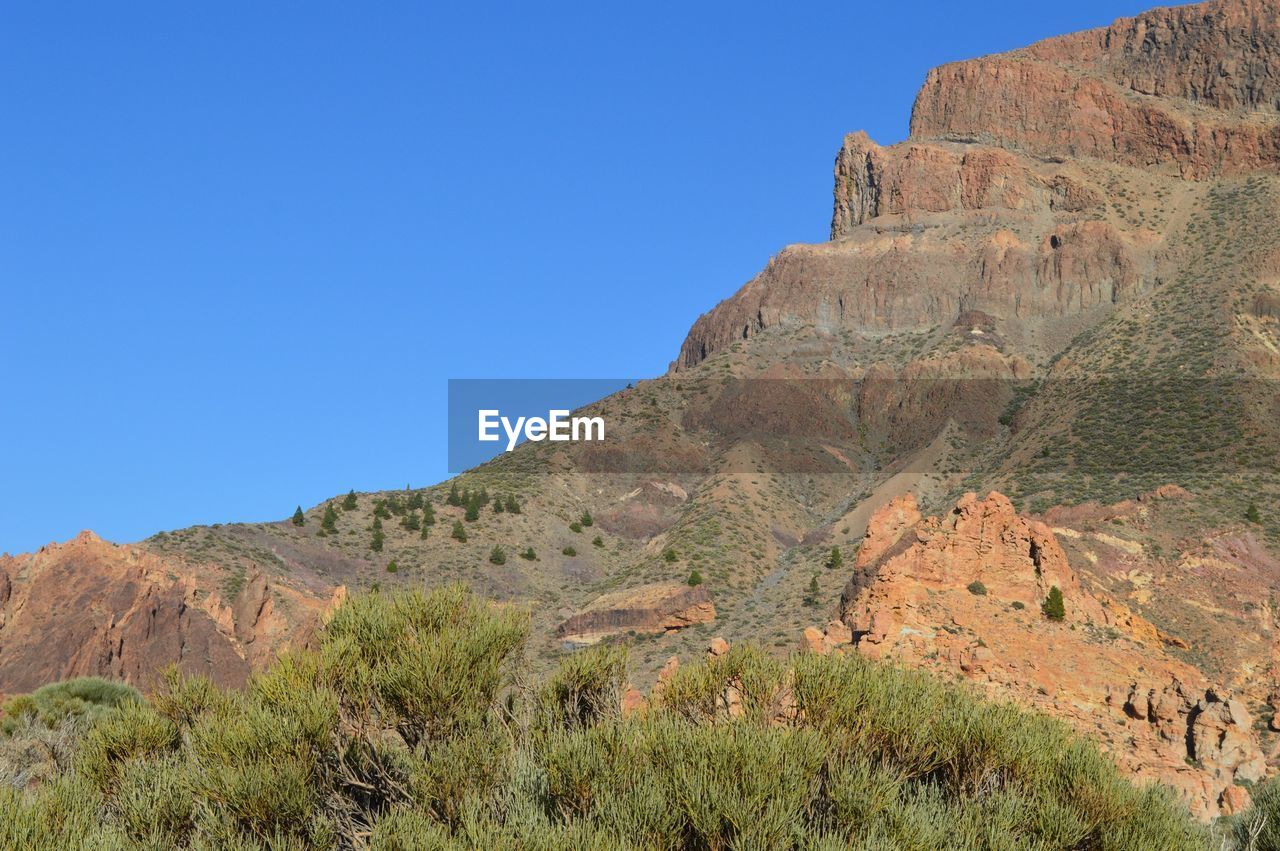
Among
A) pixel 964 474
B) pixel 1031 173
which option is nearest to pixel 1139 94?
pixel 1031 173

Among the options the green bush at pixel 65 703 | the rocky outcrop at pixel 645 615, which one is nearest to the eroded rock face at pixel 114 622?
the green bush at pixel 65 703

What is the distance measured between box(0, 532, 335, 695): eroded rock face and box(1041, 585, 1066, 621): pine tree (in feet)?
92.4

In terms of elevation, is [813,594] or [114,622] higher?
[114,622]

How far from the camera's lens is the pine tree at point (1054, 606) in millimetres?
40219

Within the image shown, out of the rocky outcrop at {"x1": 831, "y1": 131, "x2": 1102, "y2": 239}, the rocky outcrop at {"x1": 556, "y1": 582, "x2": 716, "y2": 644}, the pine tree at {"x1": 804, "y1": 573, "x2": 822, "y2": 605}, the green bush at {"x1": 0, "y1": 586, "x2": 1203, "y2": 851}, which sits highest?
the rocky outcrop at {"x1": 831, "y1": 131, "x2": 1102, "y2": 239}

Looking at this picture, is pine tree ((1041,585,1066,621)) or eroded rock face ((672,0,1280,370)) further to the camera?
eroded rock face ((672,0,1280,370))

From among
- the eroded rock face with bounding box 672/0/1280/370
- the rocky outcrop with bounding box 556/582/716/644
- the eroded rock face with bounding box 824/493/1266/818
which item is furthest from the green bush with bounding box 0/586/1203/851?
the eroded rock face with bounding box 672/0/1280/370

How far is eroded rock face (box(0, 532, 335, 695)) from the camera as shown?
162 ft

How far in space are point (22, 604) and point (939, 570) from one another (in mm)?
37083

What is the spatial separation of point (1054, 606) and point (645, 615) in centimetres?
3322

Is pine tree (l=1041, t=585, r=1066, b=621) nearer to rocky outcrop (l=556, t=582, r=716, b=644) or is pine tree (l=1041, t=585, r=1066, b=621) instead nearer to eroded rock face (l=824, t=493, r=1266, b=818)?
eroded rock face (l=824, t=493, r=1266, b=818)

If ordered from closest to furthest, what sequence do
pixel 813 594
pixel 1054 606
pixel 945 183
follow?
pixel 1054 606
pixel 813 594
pixel 945 183

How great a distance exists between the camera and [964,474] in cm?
8806

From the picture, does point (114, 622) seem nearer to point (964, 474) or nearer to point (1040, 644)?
point (1040, 644)
